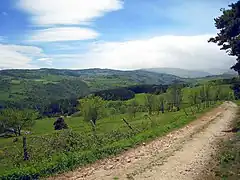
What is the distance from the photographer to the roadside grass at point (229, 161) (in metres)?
12.0

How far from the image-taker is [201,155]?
15656mm

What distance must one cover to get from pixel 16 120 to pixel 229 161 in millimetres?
85448

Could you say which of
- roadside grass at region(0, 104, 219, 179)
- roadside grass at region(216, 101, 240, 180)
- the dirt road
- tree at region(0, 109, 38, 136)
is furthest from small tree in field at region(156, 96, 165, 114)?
roadside grass at region(216, 101, 240, 180)

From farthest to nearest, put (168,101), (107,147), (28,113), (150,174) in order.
Result: (168,101)
(28,113)
(107,147)
(150,174)

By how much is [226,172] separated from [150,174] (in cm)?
318

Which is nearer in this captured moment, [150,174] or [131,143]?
[150,174]

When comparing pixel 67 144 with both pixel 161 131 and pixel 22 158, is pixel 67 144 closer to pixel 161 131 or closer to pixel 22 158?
pixel 22 158

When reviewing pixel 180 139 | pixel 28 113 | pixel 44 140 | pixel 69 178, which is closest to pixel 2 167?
pixel 44 140

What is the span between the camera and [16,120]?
9081cm

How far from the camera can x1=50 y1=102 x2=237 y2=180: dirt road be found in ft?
40.1

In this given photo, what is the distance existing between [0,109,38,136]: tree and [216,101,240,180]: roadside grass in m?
82.6

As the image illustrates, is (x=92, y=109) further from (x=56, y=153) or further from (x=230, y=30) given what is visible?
(x=56, y=153)

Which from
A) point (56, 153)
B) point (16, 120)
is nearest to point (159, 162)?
point (56, 153)

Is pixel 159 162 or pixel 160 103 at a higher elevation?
pixel 159 162
